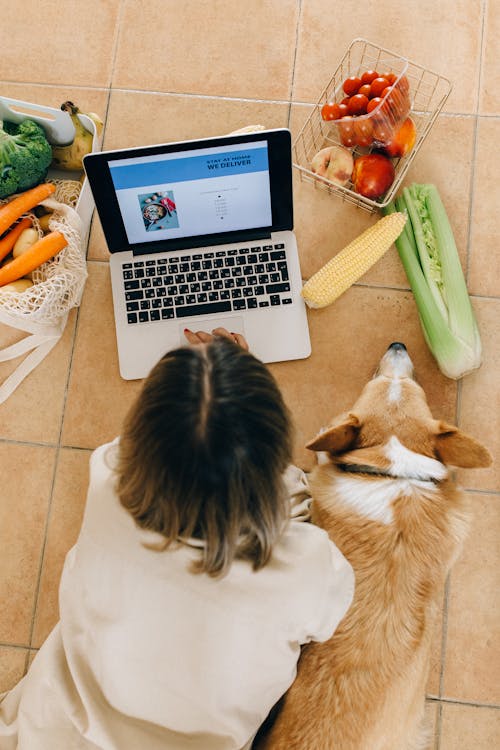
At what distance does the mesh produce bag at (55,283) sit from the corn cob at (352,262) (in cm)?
53

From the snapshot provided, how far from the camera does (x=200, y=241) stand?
146cm

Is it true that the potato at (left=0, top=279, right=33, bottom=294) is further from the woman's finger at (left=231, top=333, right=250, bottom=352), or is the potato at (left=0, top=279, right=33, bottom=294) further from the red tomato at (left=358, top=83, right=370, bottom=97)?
the red tomato at (left=358, top=83, right=370, bottom=97)

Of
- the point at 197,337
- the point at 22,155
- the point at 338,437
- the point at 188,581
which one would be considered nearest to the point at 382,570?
the point at 338,437

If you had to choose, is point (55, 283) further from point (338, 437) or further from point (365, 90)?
point (365, 90)

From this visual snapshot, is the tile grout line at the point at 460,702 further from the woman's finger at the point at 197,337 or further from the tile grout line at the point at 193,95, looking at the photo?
the tile grout line at the point at 193,95

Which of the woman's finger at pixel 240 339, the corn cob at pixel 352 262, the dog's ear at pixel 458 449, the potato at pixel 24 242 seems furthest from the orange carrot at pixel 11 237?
the dog's ear at pixel 458 449

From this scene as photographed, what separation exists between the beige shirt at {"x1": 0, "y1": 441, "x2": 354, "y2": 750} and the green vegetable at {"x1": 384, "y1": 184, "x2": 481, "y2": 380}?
23.4 inches

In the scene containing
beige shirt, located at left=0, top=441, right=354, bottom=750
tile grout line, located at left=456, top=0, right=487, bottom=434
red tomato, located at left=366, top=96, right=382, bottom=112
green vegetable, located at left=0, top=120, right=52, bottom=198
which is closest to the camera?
beige shirt, located at left=0, top=441, right=354, bottom=750

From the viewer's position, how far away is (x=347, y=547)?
1.23 meters

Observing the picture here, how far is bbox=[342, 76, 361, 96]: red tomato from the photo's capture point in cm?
149

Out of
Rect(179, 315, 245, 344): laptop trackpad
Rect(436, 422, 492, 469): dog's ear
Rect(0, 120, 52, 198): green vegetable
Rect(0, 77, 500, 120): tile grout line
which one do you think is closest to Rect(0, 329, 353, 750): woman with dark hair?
Rect(436, 422, 492, 469): dog's ear

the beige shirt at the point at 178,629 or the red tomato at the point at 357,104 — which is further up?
the red tomato at the point at 357,104

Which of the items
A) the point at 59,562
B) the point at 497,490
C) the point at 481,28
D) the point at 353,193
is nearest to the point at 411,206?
the point at 353,193

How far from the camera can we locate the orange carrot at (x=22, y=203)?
136 cm
